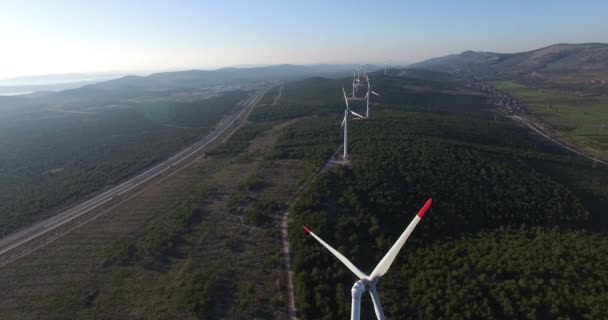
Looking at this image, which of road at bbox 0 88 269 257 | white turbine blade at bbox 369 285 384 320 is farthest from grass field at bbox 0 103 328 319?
white turbine blade at bbox 369 285 384 320

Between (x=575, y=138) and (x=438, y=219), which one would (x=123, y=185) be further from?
(x=575, y=138)

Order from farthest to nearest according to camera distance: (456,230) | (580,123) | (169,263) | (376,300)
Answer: (580,123) → (456,230) → (169,263) → (376,300)

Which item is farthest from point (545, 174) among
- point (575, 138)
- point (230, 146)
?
point (230, 146)

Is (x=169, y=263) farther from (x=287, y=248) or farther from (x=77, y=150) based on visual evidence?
(x=77, y=150)

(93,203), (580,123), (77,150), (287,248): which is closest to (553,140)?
(580,123)

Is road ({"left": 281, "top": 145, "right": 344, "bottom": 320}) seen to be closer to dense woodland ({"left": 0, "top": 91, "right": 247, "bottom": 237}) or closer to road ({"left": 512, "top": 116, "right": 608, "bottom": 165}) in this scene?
dense woodland ({"left": 0, "top": 91, "right": 247, "bottom": 237})

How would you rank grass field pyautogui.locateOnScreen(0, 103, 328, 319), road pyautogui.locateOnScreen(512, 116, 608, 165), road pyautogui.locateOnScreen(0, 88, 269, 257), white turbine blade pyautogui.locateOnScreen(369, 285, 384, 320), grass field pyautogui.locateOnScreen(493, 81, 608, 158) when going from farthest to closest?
grass field pyautogui.locateOnScreen(493, 81, 608, 158)
road pyautogui.locateOnScreen(512, 116, 608, 165)
road pyautogui.locateOnScreen(0, 88, 269, 257)
grass field pyautogui.locateOnScreen(0, 103, 328, 319)
white turbine blade pyautogui.locateOnScreen(369, 285, 384, 320)
